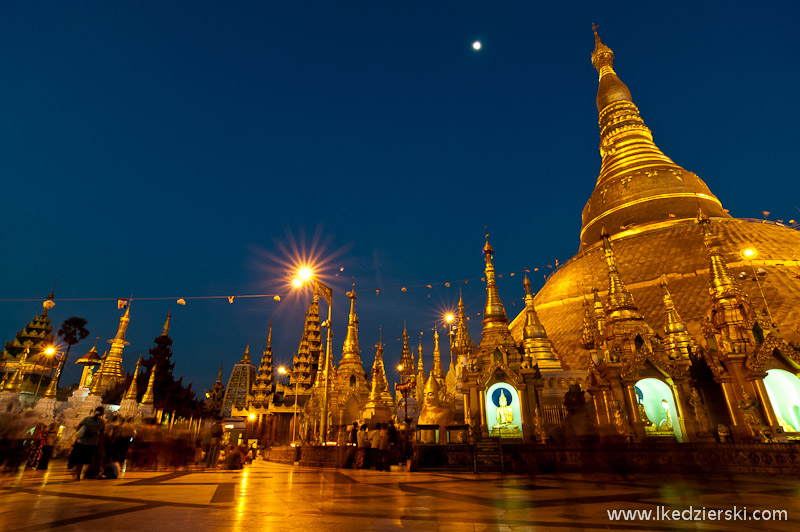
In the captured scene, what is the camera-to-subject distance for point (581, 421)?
50.8ft

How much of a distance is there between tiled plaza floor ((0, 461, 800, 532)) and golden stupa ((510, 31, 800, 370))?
17.4 meters

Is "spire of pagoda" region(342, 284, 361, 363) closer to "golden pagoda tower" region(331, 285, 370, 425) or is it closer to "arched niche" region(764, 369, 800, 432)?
"golden pagoda tower" region(331, 285, 370, 425)

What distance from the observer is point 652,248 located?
2906 cm

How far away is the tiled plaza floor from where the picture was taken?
4.00 metres

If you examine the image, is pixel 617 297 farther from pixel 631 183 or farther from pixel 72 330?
pixel 72 330

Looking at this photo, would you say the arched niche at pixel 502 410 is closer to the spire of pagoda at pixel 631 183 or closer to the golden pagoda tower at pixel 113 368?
the spire of pagoda at pixel 631 183

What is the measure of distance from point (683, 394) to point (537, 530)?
14.5 meters

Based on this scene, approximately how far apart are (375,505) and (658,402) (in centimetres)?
1466

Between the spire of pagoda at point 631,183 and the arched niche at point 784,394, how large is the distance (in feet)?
66.8

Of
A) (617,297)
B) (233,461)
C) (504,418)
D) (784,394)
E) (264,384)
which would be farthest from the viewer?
(264,384)

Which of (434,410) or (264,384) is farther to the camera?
(264,384)

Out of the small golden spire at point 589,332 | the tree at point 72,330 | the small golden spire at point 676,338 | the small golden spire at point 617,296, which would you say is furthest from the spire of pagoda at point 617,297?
the tree at point 72,330
